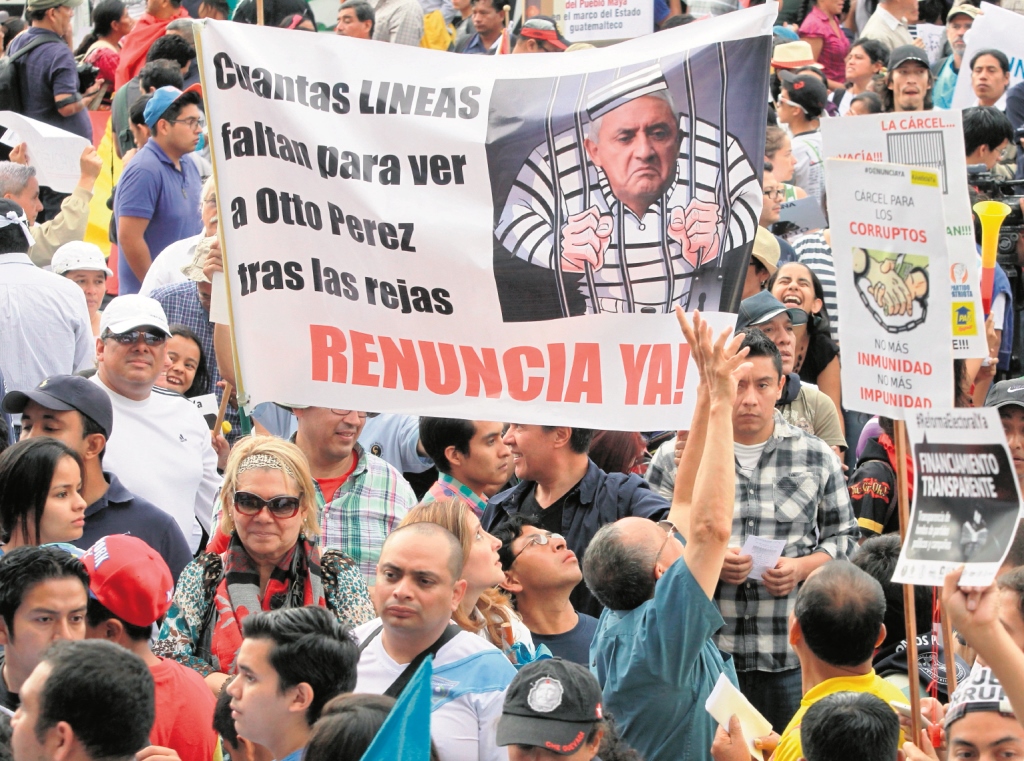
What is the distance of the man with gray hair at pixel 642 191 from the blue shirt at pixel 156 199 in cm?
392

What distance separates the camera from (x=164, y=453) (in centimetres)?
621

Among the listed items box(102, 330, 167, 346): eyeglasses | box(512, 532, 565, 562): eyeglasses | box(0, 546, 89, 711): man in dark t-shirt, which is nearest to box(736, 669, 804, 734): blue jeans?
box(512, 532, 565, 562): eyeglasses

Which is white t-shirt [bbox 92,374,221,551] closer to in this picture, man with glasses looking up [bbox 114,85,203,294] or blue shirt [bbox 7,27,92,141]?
man with glasses looking up [bbox 114,85,203,294]

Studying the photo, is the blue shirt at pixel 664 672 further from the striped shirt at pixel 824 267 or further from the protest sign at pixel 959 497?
the striped shirt at pixel 824 267

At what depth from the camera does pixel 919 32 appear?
534 inches

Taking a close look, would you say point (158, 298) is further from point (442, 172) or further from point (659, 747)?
point (659, 747)

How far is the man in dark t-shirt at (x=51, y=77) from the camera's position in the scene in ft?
36.2

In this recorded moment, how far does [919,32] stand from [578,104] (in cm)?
913

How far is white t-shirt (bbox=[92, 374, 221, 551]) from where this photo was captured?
611 cm

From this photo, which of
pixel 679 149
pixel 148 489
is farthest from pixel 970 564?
pixel 148 489

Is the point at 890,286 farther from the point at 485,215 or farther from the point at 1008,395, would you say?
the point at 1008,395

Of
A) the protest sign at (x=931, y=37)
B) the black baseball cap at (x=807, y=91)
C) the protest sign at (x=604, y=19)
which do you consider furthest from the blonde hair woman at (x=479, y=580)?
the protest sign at (x=931, y=37)

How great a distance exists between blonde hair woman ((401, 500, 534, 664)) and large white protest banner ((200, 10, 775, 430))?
0.47m

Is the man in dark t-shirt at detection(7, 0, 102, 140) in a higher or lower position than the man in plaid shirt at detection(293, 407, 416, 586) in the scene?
higher
